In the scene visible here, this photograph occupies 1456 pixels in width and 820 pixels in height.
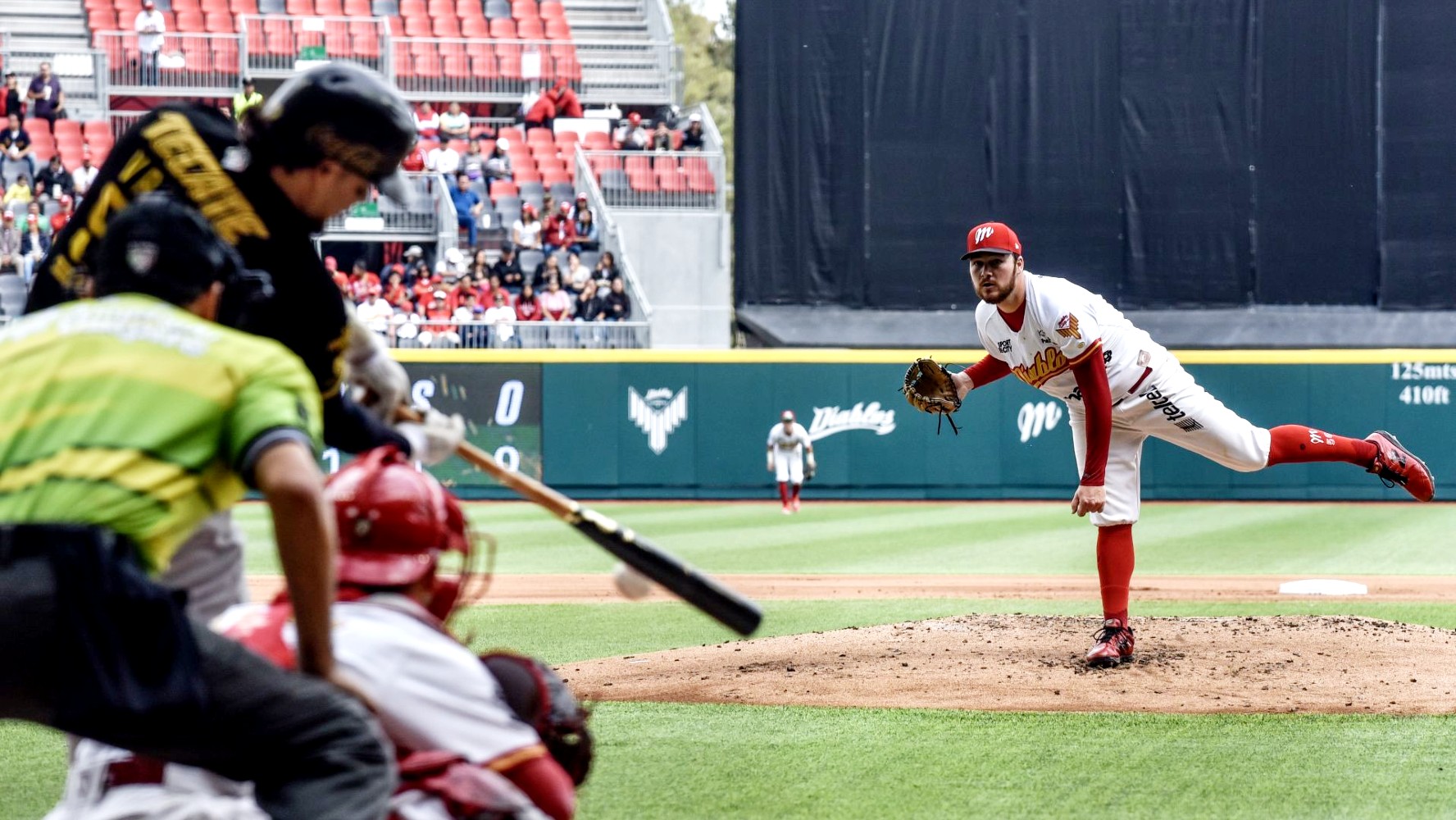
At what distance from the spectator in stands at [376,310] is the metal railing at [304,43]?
661 cm

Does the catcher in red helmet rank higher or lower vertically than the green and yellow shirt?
lower

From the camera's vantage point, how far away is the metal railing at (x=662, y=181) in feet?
86.8

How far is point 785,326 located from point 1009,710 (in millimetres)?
17780

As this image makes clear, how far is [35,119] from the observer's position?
26.0 meters

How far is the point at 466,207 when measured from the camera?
25.2m

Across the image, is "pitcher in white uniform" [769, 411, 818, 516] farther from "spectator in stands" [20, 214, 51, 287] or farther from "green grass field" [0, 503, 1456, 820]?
"spectator in stands" [20, 214, 51, 287]

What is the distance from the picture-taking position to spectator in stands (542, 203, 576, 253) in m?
25.4

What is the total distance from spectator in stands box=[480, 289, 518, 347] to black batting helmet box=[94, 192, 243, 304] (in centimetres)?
1919

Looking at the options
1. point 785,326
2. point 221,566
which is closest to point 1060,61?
point 785,326

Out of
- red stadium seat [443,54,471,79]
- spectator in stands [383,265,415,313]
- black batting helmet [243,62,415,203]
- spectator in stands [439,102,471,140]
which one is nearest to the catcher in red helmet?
black batting helmet [243,62,415,203]

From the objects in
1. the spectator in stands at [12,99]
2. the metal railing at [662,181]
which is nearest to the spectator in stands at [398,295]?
the metal railing at [662,181]

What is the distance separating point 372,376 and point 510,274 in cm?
1998

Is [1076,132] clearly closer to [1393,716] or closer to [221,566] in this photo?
[1393,716]

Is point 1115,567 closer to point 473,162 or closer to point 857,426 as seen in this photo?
point 857,426
